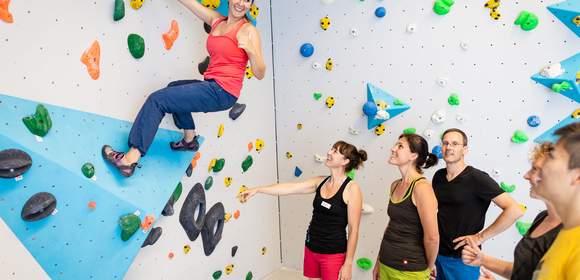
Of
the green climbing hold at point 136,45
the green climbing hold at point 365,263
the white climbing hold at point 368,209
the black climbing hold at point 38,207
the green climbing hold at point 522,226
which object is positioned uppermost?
the green climbing hold at point 136,45

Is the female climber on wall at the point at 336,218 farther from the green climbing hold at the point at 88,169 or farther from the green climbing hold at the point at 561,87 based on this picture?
Result: the green climbing hold at the point at 561,87

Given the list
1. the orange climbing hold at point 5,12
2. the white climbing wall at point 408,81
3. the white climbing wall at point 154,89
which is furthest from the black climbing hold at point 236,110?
the orange climbing hold at point 5,12

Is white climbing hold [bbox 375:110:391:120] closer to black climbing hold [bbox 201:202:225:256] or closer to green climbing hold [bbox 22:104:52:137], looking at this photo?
black climbing hold [bbox 201:202:225:256]

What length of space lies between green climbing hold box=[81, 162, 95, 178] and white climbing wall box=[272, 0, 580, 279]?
5.81 feet

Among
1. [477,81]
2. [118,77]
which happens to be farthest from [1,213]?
[477,81]

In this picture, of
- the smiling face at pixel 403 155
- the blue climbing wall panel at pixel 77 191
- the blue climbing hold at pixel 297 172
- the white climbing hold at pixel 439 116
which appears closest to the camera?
the blue climbing wall panel at pixel 77 191

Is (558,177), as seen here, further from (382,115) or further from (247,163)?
(247,163)

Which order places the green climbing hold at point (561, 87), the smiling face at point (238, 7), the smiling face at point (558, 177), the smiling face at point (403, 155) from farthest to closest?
the green climbing hold at point (561, 87)
the smiling face at point (403, 155)
the smiling face at point (238, 7)
the smiling face at point (558, 177)

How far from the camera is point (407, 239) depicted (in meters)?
2.22

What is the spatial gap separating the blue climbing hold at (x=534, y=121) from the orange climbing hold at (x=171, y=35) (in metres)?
2.16

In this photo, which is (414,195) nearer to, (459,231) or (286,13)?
(459,231)

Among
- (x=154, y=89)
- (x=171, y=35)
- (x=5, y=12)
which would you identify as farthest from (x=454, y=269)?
(x=5, y=12)

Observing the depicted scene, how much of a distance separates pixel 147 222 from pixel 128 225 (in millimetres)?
145

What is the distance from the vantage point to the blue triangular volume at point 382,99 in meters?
3.04
